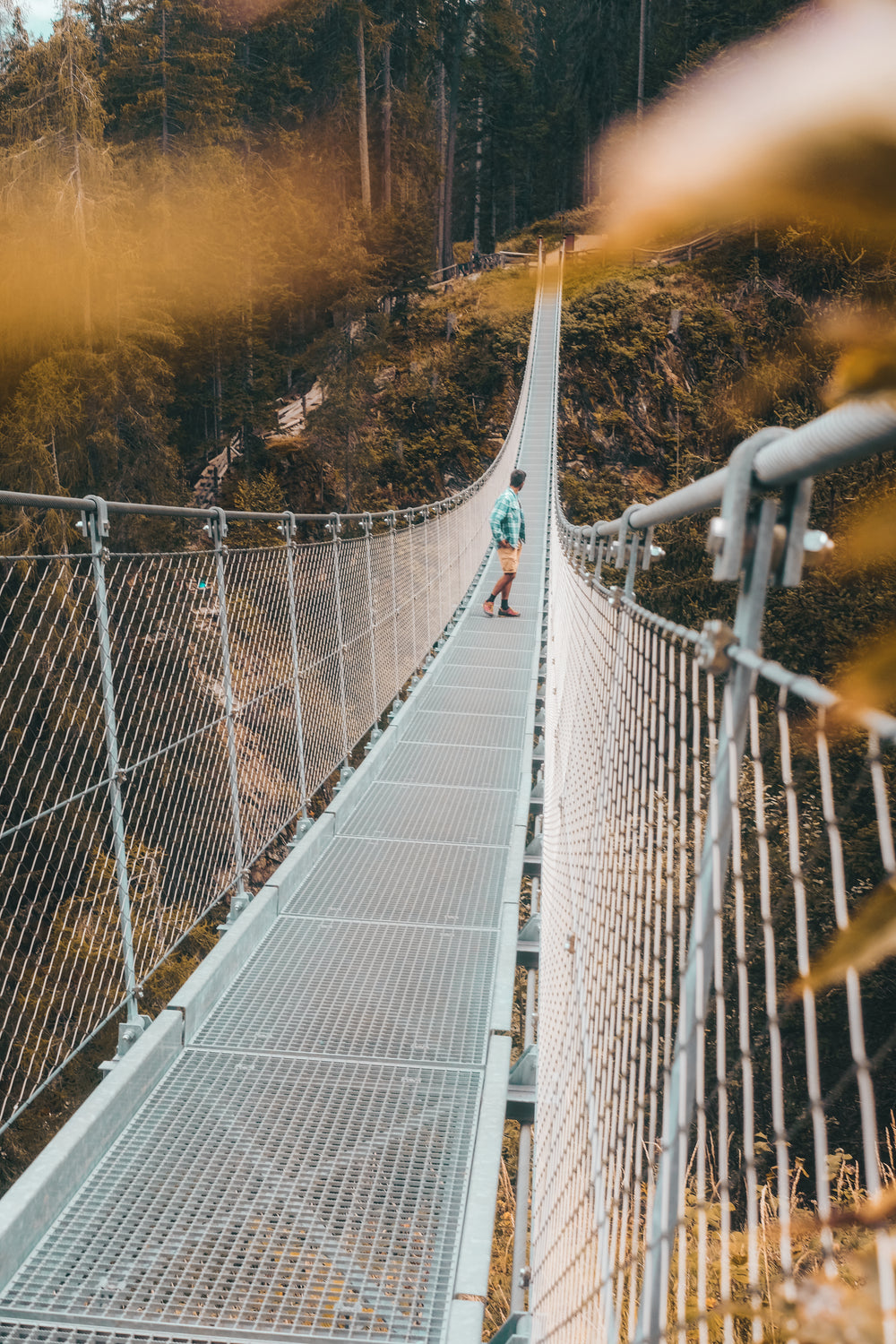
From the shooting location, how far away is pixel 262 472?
22891 mm

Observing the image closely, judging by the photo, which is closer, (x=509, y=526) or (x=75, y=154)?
(x=509, y=526)

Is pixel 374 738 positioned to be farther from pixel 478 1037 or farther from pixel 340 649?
pixel 478 1037

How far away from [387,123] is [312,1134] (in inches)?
1300

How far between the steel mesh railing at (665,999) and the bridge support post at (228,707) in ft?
3.18

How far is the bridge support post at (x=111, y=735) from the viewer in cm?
226

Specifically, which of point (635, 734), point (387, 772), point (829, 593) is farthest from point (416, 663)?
point (829, 593)

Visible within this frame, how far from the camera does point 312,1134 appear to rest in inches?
91.7

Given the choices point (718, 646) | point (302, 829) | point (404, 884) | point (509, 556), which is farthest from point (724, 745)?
point (509, 556)

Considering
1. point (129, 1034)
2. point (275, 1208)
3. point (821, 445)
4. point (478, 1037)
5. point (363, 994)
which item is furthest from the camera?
point (363, 994)

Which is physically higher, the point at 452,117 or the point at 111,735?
the point at 452,117

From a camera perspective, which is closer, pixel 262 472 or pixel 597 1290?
Answer: pixel 597 1290

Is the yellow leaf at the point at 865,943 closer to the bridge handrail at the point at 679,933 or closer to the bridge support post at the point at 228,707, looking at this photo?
the bridge handrail at the point at 679,933

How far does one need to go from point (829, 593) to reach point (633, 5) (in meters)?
27.2

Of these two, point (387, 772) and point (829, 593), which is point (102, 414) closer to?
A: point (829, 593)
